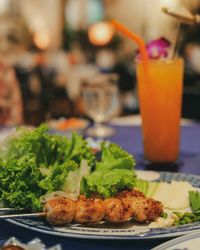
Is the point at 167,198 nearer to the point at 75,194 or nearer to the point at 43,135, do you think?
the point at 75,194

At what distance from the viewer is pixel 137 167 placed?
58.0 inches

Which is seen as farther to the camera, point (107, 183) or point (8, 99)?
point (8, 99)

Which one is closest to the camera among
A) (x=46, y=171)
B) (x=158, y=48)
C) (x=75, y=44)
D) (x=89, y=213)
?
(x=89, y=213)

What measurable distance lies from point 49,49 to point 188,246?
9.65 metres

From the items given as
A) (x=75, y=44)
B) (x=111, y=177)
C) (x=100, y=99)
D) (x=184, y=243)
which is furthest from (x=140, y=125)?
(x=75, y=44)

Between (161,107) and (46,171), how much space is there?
590 millimetres

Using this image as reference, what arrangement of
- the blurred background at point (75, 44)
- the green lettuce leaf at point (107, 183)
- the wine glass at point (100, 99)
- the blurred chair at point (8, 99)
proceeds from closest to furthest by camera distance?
the green lettuce leaf at point (107, 183) < the wine glass at point (100, 99) < the blurred chair at point (8, 99) < the blurred background at point (75, 44)

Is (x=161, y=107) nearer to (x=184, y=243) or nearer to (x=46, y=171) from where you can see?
(x=46, y=171)

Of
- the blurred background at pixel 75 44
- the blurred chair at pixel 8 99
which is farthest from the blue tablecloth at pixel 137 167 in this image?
the blurred background at pixel 75 44

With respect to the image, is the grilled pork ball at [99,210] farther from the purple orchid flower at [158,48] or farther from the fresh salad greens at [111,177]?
the purple orchid flower at [158,48]

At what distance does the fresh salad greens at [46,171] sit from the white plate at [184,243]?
9.1 inches

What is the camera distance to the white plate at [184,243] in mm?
820

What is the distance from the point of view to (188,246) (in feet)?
2.73

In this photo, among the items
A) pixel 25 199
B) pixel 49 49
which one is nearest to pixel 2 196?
pixel 25 199
